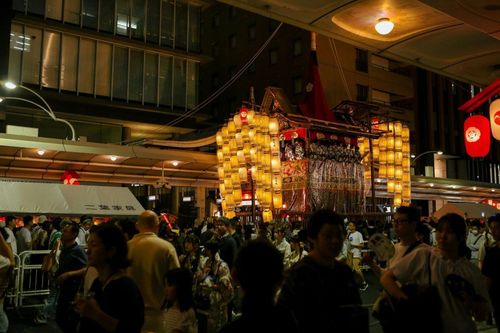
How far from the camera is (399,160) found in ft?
62.8

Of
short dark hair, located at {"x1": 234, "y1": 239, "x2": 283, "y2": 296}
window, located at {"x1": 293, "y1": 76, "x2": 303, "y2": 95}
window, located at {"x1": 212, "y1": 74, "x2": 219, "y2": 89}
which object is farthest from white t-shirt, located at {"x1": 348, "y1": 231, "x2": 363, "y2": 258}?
window, located at {"x1": 212, "y1": 74, "x2": 219, "y2": 89}

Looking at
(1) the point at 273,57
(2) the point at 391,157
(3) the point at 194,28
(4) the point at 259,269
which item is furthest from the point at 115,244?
(1) the point at 273,57

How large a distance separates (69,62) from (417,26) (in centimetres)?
2506

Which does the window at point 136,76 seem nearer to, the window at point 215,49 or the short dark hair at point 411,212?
the window at point 215,49

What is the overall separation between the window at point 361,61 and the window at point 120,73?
1785 cm

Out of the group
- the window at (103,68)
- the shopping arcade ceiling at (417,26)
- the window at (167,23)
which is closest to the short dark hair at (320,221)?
the shopping arcade ceiling at (417,26)

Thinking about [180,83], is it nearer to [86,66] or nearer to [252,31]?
[86,66]

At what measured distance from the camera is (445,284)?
3.26 meters

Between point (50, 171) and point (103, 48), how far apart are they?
1417 cm

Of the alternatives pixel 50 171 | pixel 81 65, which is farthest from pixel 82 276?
pixel 81 65

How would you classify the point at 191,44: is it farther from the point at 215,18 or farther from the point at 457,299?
the point at 457,299

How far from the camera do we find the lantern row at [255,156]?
15586 millimetres

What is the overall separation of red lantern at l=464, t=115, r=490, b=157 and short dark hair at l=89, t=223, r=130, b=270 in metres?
9.89

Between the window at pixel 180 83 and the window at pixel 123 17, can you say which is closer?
the window at pixel 123 17
